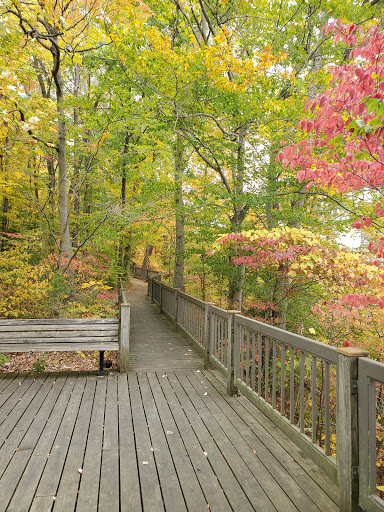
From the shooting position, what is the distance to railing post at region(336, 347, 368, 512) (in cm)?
197

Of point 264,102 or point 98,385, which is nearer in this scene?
point 98,385

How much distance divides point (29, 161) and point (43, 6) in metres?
5.99

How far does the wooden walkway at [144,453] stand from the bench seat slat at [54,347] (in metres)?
0.43

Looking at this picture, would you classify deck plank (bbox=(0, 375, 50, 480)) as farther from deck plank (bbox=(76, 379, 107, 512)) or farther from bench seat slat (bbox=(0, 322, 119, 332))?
bench seat slat (bbox=(0, 322, 119, 332))

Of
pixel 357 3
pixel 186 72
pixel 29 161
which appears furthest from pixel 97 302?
pixel 357 3

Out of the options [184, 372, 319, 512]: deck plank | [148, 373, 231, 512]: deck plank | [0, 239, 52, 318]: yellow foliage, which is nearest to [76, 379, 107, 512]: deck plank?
[148, 373, 231, 512]: deck plank

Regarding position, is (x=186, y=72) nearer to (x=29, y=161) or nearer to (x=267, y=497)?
(x=29, y=161)

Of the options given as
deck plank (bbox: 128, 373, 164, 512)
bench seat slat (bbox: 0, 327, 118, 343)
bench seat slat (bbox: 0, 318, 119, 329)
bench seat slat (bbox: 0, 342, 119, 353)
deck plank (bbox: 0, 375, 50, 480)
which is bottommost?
deck plank (bbox: 0, 375, 50, 480)

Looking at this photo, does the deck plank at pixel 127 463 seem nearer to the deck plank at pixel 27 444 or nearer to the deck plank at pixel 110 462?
the deck plank at pixel 110 462

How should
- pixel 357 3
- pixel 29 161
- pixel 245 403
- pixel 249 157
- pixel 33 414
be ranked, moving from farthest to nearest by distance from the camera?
pixel 29 161, pixel 249 157, pixel 357 3, pixel 245 403, pixel 33 414

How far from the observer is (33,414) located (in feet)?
11.2

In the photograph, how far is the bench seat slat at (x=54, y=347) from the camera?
14.7 feet

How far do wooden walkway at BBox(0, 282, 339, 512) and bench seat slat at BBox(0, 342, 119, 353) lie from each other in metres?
0.43

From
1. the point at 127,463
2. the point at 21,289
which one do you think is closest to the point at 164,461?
the point at 127,463
